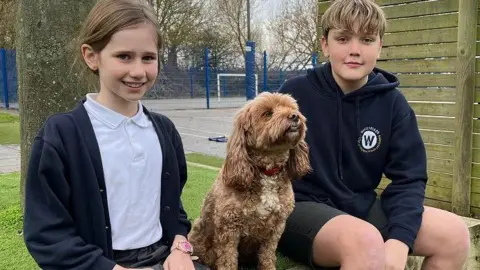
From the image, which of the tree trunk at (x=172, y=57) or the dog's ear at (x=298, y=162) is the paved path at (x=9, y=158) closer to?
the dog's ear at (x=298, y=162)

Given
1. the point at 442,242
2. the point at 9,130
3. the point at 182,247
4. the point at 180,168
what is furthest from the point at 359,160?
the point at 9,130

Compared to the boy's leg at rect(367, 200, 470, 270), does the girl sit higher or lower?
higher

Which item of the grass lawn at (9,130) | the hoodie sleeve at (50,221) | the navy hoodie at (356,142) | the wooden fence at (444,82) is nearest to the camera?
the hoodie sleeve at (50,221)

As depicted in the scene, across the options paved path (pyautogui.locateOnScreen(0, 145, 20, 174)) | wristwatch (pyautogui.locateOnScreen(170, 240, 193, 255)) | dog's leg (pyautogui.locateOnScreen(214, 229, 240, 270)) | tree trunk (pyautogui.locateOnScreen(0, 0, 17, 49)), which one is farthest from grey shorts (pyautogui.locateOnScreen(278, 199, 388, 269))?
tree trunk (pyautogui.locateOnScreen(0, 0, 17, 49))

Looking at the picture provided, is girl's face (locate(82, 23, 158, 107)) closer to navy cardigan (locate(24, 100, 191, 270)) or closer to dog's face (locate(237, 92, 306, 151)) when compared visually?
navy cardigan (locate(24, 100, 191, 270))

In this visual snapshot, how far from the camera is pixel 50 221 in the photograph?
1840mm

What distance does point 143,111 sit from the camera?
226 cm

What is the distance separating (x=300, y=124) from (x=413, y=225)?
0.75m

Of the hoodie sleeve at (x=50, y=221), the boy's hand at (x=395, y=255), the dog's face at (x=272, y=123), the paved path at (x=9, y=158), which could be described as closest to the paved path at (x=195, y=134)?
the paved path at (x=9, y=158)

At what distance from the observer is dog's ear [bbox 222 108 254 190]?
7.70 ft

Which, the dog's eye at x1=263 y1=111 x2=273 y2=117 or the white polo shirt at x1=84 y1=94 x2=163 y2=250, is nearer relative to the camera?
the white polo shirt at x1=84 y1=94 x2=163 y2=250

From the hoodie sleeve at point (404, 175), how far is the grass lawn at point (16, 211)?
0.72 meters

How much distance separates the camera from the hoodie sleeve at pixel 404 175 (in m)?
2.49

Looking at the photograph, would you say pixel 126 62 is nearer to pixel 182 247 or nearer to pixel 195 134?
pixel 182 247
